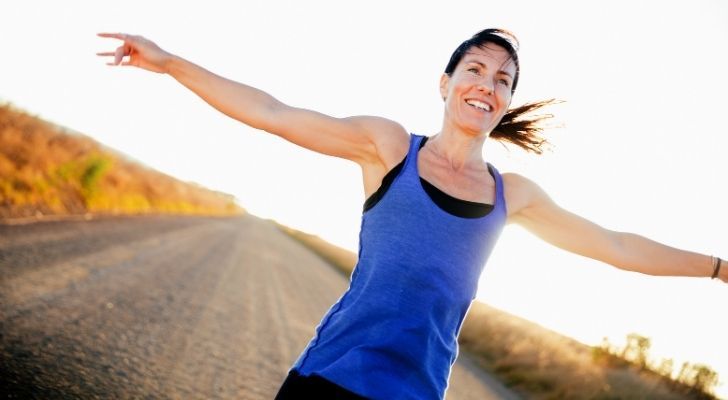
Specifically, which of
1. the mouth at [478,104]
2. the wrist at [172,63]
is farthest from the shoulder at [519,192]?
the wrist at [172,63]

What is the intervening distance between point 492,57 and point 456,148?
34 centimetres

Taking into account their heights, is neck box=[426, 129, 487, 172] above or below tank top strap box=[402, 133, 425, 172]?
above

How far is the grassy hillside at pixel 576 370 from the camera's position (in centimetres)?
1026

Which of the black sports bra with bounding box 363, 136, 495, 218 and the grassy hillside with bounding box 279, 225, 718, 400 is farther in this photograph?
the grassy hillside with bounding box 279, 225, 718, 400

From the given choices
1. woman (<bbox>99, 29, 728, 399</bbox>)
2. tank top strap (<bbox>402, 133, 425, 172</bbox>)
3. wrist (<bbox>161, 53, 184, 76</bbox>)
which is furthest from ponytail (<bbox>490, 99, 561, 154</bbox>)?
wrist (<bbox>161, 53, 184, 76</bbox>)

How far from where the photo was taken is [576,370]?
11.6 meters

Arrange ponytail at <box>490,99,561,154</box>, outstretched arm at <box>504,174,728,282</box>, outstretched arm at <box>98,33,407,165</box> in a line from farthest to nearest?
ponytail at <box>490,99,561,154</box>, outstretched arm at <box>504,174,728,282</box>, outstretched arm at <box>98,33,407,165</box>

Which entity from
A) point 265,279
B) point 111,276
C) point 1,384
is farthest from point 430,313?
point 265,279

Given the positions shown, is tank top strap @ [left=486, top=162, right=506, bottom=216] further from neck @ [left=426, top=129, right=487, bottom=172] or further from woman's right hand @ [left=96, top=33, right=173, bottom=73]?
woman's right hand @ [left=96, top=33, right=173, bottom=73]

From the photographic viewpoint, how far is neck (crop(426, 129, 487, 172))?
1688mm

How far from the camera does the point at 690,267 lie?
1.95 meters

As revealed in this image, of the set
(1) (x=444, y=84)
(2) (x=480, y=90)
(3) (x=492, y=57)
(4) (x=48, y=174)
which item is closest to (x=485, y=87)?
(2) (x=480, y=90)

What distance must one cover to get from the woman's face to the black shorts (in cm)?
94

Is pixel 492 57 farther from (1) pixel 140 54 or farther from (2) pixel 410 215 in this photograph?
(1) pixel 140 54
